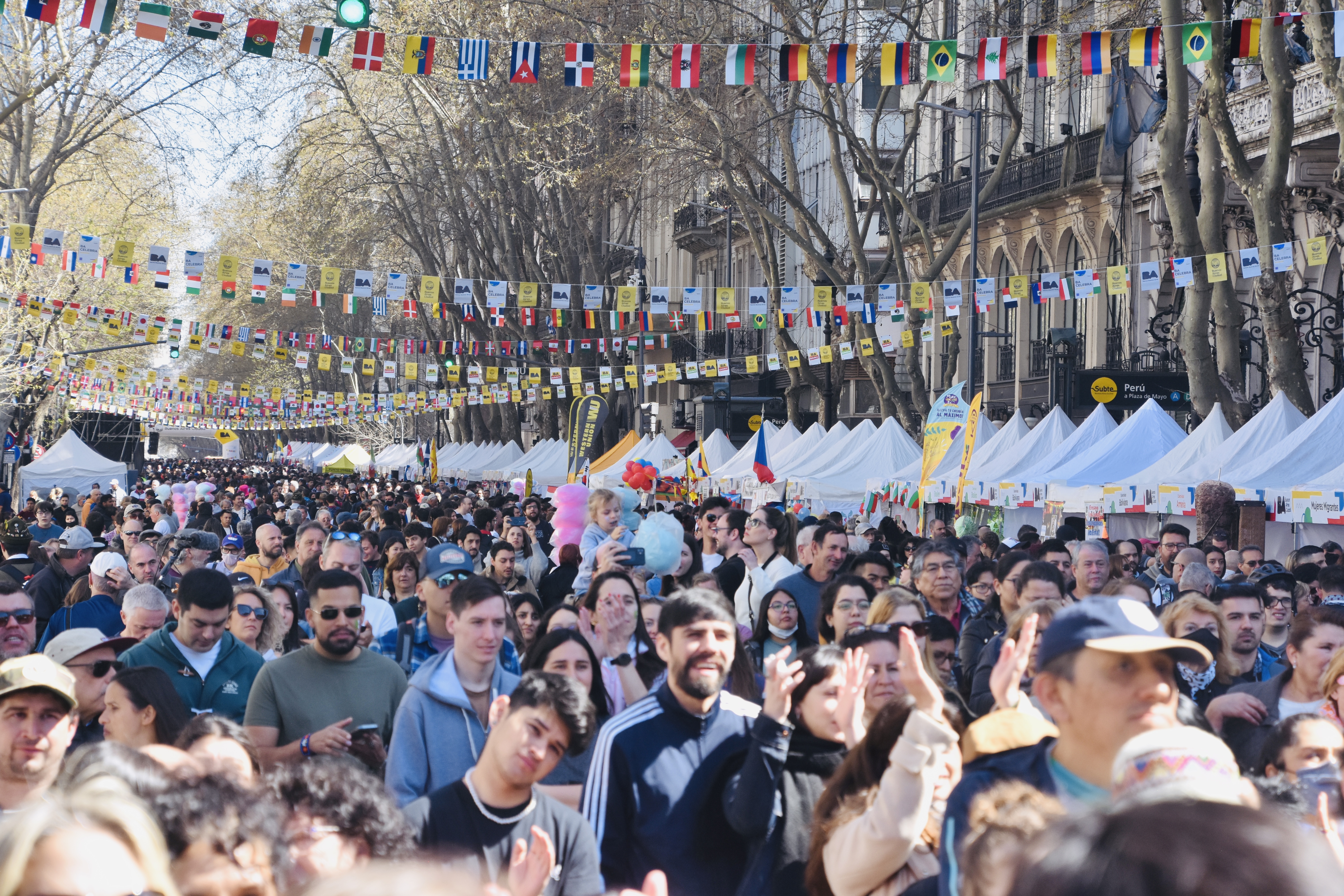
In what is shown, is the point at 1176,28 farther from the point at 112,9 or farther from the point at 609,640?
the point at 609,640

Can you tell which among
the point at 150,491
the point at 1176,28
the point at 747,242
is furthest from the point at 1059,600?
the point at 747,242

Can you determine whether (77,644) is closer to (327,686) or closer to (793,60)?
(327,686)

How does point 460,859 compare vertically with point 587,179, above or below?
below

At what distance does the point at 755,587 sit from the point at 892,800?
18.7 feet

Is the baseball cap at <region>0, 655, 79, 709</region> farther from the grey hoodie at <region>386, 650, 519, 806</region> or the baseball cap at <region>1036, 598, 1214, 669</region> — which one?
the baseball cap at <region>1036, 598, 1214, 669</region>

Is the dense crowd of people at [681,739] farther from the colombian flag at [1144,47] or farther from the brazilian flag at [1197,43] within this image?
the brazilian flag at [1197,43]

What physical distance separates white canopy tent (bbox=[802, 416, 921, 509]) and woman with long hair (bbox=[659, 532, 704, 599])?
38.1ft

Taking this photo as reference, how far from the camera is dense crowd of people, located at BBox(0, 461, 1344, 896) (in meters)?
2.34

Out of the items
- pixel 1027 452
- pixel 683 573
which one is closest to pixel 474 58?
pixel 683 573

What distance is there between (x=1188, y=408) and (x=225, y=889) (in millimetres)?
22812

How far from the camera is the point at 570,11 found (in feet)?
77.9

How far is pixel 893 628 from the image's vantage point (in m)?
5.18

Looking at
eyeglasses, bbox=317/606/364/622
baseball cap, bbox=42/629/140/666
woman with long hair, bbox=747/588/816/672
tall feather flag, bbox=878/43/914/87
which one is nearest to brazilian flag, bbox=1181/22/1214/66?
tall feather flag, bbox=878/43/914/87

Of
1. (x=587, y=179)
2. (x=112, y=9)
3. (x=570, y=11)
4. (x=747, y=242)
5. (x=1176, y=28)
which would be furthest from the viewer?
(x=747, y=242)
